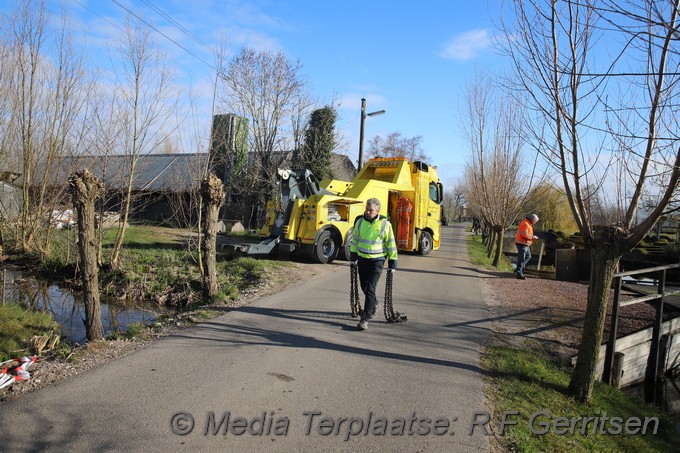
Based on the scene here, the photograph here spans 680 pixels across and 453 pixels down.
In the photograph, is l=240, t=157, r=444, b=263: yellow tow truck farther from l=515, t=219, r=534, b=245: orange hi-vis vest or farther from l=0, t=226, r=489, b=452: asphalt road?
l=0, t=226, r=489, b=452: asphalt road

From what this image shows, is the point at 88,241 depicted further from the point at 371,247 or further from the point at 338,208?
the point at 338,208

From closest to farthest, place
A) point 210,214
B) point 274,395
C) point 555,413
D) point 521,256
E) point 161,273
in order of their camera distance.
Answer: point 274,395, point 555,413, point 210,214, point 161,273, point 521,256

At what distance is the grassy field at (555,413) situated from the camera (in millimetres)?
4200

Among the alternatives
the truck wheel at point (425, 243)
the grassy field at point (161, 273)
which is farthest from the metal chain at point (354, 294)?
the truck wheel at point (425, 243)

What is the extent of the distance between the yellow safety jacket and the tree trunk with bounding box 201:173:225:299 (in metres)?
3.13

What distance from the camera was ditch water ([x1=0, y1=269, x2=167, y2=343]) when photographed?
8953 mm

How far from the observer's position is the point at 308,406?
4.25 m

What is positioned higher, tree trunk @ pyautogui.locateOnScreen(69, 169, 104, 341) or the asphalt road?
tree trunk @ pyautogui.locateOnScreen(69, 169, 104, 341)

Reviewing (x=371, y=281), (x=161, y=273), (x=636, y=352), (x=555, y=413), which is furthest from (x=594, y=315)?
(x=161, y=273)

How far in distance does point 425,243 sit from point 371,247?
11406 millimetres

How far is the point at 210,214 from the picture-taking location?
866 cm

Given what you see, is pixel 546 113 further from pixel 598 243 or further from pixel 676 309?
pixel 676 309

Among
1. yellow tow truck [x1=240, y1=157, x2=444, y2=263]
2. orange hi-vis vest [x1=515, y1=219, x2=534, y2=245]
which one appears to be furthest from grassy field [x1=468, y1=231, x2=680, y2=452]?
yellow tow truck [x1=240, y1=157, x2=444, y2=263]

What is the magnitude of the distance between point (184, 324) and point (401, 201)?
10252mm
